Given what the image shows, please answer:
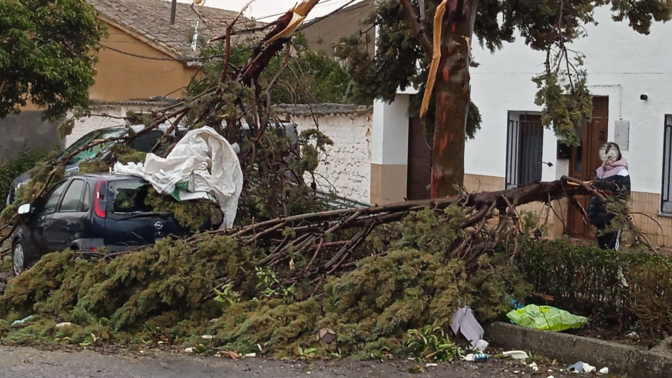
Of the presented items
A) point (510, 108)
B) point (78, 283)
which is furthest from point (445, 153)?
point (510, 108)

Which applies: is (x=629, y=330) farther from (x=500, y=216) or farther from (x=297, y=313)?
(x=297, y=313)

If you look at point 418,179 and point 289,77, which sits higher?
point 289,77

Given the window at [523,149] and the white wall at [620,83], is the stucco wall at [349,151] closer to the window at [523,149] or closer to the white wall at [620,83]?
the white wall at [620,83]

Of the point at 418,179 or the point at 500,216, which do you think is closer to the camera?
the point at 500,216

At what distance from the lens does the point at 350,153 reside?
19.3 metres

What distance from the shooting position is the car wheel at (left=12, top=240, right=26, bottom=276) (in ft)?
36.6

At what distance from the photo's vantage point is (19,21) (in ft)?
52.7

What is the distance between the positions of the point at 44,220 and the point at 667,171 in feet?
30.0

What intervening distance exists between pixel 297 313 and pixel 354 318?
500 millimetres

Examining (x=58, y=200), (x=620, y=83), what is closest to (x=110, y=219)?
(x=58, y=200)

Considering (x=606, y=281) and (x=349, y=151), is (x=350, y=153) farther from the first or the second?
(x=606, y=281)

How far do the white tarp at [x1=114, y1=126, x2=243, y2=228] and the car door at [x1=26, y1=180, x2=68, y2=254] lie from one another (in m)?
0.91

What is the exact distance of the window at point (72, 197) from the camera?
10367mm

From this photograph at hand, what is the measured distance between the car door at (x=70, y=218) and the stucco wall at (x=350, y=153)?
28.0 ft
